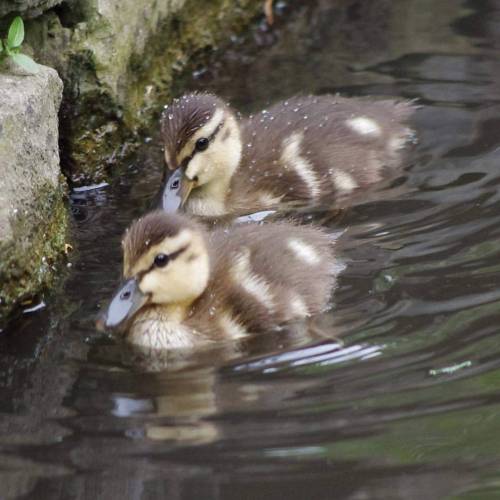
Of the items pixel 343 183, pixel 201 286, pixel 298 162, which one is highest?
pixel 201 286

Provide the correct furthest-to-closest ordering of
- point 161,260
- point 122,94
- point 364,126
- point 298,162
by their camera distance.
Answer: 1. point 122,94
2. point 364,126
3. point 298,162
4. point 161,260

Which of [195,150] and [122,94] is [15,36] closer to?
[195,150]

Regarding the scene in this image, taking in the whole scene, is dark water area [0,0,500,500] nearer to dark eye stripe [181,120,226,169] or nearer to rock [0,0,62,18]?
dark eye stripe [181,120,226,169]

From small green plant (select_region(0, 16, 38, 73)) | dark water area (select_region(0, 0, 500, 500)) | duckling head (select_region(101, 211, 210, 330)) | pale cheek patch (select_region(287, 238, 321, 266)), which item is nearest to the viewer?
dark water area (select_region(0, 0, 500, 500))

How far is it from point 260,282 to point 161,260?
34cm

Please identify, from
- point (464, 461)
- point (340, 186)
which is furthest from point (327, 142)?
point (464, 461)

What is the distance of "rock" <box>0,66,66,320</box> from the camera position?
421cm

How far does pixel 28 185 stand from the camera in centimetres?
439

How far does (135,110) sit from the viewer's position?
5.84 meters

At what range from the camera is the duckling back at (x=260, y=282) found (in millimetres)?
4203

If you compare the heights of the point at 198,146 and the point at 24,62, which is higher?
the point at 24,62

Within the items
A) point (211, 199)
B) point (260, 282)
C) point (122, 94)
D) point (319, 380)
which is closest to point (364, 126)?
point (211, 199)

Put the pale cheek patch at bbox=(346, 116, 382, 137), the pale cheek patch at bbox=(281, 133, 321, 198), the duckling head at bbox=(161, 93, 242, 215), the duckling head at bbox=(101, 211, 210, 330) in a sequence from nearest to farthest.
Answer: the duckling head at bbox=(101, 211, 210, 330)
the duckling head at bbox=(161, 93, 242, 215)
the pale cheek patch at bbox=(281, 133, 321, 198)
the pale cheek patch at bbox=(346, 116, 382, 137)

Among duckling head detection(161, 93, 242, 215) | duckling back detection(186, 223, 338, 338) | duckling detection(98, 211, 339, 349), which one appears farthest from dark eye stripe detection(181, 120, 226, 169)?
duckling detection(98, 211, 339, 349)
